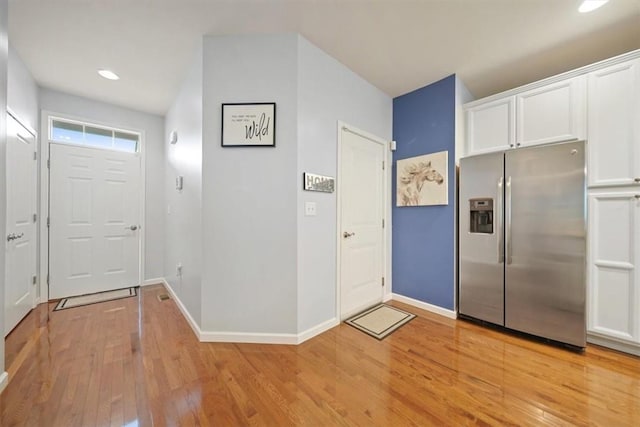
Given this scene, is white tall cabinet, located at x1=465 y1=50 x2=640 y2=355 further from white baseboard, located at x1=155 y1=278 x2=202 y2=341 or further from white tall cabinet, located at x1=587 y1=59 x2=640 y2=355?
white baseboard, located at x1=155 y1=278 x2=202 y2=341

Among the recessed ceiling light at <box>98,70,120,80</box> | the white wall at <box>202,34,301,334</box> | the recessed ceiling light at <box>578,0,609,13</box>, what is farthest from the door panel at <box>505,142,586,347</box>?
the recessed ceiling light at <box>98,70,120,80</box>

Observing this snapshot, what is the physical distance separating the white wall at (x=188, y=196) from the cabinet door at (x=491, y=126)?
277 centimetres

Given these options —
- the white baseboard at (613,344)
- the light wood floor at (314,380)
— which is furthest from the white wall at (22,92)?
the white baseboard at (613,344)

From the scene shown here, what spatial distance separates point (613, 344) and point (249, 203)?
3238mm

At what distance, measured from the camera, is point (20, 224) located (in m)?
2.40

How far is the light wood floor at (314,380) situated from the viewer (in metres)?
1.34

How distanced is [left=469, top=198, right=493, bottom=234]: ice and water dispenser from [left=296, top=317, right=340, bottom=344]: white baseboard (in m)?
1.69

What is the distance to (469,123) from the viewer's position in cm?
265

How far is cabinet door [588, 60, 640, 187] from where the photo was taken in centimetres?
188

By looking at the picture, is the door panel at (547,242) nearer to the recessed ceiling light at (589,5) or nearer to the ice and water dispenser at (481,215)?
the ice and water dispenser at (481,215)

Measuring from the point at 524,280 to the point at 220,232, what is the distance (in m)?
2.74

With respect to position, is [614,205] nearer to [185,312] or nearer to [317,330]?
[317,330]

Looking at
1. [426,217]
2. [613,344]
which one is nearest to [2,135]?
[426,217]

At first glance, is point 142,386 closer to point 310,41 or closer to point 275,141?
point 275,141
